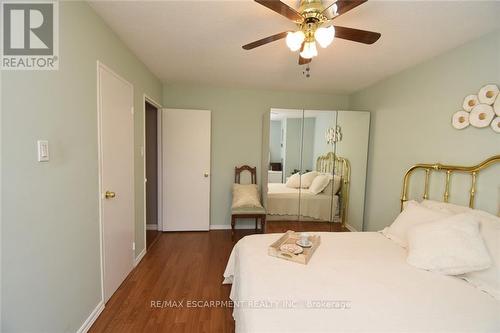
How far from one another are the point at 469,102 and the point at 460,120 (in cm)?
16

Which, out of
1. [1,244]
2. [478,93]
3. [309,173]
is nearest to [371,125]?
[309,173]

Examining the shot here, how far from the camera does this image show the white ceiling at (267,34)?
1597 millimetres

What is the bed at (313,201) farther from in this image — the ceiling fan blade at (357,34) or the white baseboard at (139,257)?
the ceiling fan blade at (357,34)

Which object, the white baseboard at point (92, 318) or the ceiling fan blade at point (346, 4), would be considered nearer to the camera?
the ceiling fan blade at point (346, 4)

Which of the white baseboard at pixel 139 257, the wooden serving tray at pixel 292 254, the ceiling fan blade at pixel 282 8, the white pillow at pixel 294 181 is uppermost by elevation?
the ceiling fan blade at pixel 282 8

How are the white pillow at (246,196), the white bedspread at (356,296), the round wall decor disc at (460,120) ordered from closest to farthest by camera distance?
the white bedspread at (356,296), the round wall decor disc at (460,120), the white pillow at (246,196)

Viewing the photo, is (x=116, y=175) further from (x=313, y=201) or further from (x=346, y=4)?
(x=313, y=201)

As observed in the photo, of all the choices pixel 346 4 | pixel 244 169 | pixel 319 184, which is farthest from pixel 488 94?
pixel 244 169

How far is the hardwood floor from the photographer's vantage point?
1771 millimetres

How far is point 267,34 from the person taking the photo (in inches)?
77.1

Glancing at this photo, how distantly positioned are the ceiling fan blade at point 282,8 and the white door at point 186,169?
92.2 inches

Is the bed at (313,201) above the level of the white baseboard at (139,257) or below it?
above

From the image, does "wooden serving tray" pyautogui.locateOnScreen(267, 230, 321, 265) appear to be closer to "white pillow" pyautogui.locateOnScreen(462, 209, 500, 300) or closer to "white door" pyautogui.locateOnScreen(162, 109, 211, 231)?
"white pillow" pyautogui.locateOnScreen(462, 209, 500, 300)

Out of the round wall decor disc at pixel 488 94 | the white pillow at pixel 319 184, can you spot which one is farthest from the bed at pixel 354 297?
the white pillow at pixel 319 184
